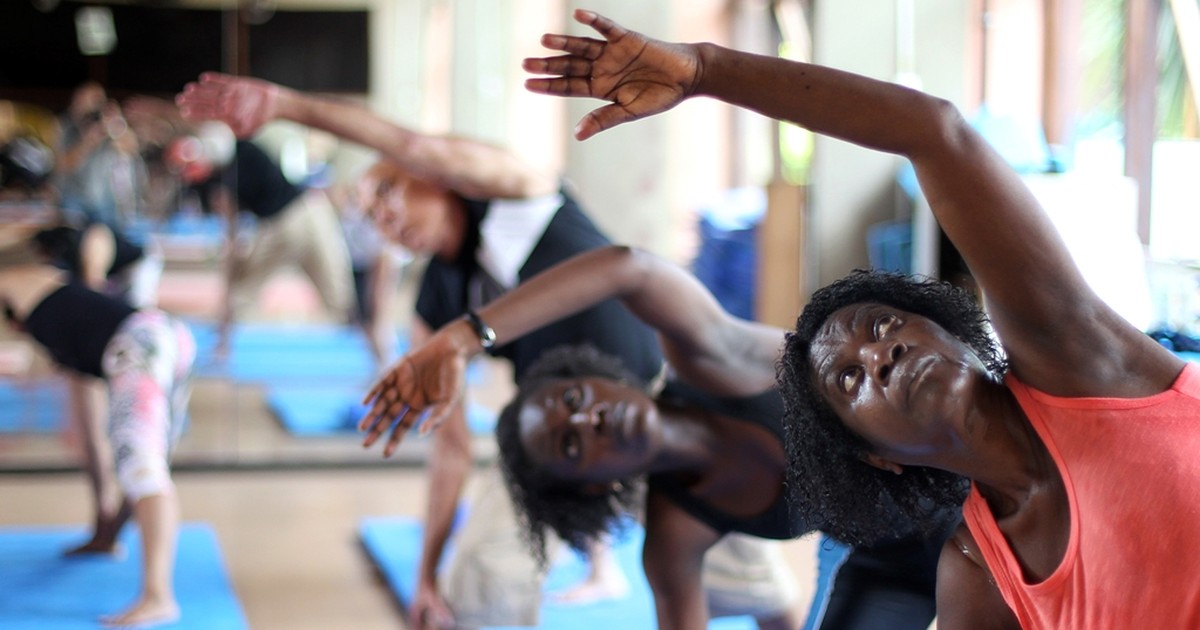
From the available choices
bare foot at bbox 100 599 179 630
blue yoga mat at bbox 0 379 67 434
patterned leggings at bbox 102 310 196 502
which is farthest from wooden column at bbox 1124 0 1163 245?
blue yoga mat at bbox 0 379 67 434

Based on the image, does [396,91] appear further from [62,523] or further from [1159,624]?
[1159,624]

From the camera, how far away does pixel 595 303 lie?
2.15 metres

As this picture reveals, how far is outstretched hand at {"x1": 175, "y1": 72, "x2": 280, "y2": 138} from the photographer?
260 cm

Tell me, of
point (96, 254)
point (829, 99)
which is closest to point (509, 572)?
point (829, 99)

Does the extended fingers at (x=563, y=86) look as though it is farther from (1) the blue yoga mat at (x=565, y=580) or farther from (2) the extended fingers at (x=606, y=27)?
(1) the blue yoga mat at (x=565, y=580)

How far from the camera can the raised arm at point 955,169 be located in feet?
5.17

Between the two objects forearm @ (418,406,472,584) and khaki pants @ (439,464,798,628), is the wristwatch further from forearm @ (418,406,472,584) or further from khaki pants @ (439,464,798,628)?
forearm @ (418,406,472,584)

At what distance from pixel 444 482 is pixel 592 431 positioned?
1232 millimetres

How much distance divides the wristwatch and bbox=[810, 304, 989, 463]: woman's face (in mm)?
563

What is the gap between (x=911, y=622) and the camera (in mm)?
2188

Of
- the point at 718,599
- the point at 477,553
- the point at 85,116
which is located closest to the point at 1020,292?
the point at 718,599

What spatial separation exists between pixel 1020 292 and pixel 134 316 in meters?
3.03

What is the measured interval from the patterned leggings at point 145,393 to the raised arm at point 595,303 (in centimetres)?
172

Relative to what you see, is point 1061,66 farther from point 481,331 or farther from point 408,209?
point 481,331
